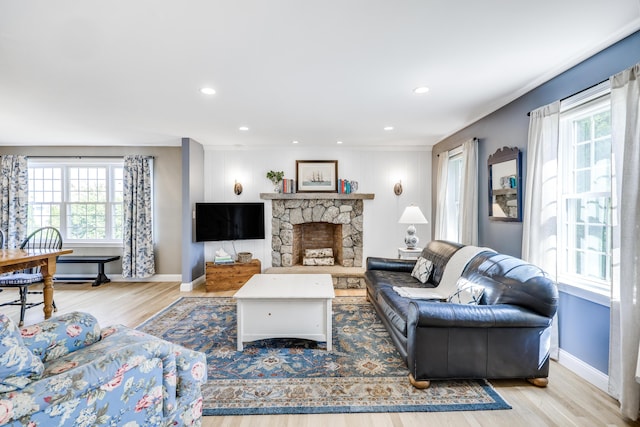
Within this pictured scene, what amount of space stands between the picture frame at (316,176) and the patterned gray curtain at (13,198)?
4.78 metres

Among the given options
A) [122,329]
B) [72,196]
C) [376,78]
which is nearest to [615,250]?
[376,78]

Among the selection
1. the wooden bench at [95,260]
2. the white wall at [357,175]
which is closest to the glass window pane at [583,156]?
the white wall at [357,175]

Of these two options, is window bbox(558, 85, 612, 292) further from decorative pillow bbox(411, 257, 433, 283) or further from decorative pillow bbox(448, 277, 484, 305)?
decorative pillow bbox(411, 257, 433, 283)

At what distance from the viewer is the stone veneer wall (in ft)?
17.6

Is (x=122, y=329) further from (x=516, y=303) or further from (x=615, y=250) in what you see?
(x=615, y=250)

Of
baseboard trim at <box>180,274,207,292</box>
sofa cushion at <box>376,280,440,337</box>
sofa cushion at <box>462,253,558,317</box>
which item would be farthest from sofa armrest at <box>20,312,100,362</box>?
baseboard trim at <box>180,274,207,292</box>

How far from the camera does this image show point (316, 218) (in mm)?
5387

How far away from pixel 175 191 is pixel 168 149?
771mm

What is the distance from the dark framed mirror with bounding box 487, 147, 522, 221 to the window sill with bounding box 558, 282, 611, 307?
2.42ft

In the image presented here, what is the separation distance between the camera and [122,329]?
1786 millimetres

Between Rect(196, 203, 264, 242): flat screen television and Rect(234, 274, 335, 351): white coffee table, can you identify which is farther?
Rect(196, 203, 264, 242): flat screen television

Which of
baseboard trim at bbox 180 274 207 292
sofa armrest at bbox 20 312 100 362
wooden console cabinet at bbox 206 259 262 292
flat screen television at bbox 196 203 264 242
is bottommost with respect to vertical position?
baseboard trim at bbox 180 274 207 292

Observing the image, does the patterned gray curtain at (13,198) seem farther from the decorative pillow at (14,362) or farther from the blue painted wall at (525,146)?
the blue painted wall at (525,146)

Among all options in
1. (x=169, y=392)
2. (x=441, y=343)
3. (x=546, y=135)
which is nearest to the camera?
(x=169, y=392)
